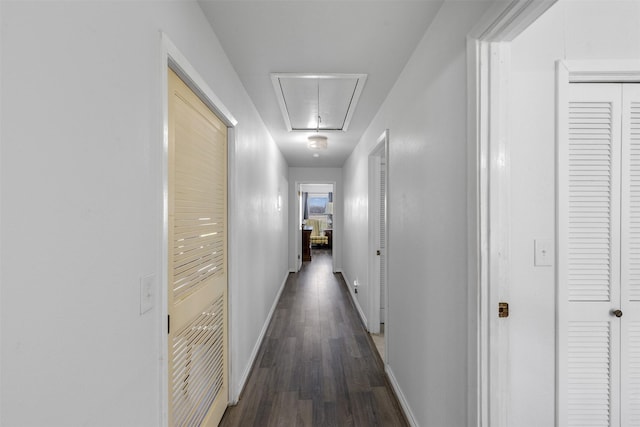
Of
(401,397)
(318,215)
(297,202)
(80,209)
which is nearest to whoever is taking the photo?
(80,209)

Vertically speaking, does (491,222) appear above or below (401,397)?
above

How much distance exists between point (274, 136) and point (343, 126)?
101 centimetres

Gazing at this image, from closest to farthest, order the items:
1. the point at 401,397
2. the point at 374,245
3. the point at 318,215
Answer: the point at 401,397 < the point at 374,245 < the point at 318,215

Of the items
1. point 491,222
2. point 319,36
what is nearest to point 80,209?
point 491,222

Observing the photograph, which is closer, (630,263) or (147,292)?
(147,292)

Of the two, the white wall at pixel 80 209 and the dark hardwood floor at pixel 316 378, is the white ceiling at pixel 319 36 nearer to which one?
the white wall at pixel 80 209

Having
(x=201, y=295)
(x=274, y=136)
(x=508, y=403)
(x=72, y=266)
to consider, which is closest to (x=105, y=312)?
(x=72, y=266)

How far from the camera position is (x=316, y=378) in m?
2.43

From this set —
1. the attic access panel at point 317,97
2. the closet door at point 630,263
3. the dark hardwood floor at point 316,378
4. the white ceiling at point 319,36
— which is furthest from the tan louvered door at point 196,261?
the closet door at point 630,263

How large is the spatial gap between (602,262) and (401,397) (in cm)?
152

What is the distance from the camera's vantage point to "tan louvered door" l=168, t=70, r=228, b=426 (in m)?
1.32

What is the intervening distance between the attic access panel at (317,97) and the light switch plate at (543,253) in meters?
1.62

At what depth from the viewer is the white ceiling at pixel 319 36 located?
1472 millimetres

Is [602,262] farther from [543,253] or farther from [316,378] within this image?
[316,378]
